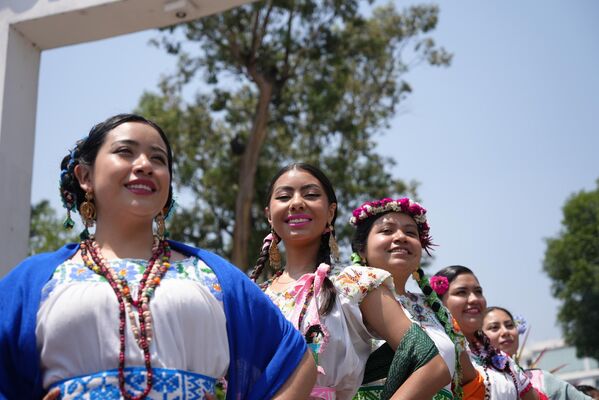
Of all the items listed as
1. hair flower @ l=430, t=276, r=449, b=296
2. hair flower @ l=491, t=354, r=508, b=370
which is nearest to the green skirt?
hair flower @ l=430, t=276, r=449, b=296

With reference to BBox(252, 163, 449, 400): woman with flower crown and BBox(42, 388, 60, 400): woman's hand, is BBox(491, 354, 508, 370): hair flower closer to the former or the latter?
BBox(252, 163, 449, 400): woman with flower crown

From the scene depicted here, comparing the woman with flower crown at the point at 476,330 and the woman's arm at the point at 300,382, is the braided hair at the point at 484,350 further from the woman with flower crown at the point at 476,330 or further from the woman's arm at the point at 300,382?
the woman's arm at the point at 300,382

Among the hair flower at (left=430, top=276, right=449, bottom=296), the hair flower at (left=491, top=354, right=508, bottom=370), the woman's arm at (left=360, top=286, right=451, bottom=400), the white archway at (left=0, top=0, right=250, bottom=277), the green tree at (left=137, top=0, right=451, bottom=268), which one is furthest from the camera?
the green tree at (left=137, top=0, right=451, bottom=268)

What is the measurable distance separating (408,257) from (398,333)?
2.69ft

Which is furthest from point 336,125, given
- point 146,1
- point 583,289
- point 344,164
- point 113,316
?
point 583,289

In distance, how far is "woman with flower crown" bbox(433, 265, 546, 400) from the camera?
17.3 feet

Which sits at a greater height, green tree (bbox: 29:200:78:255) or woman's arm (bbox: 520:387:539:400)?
green tree (bbox: 29:200:78:255)

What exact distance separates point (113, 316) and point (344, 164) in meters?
15.4

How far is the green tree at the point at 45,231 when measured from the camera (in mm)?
23469

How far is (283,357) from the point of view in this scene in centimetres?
256

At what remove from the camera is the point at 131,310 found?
7.80ft

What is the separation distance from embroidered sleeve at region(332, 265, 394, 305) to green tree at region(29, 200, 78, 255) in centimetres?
1935

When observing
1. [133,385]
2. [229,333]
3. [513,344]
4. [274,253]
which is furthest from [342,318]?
[513,344]

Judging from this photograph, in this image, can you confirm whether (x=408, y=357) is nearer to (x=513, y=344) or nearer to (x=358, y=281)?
(x=358, y=281)
